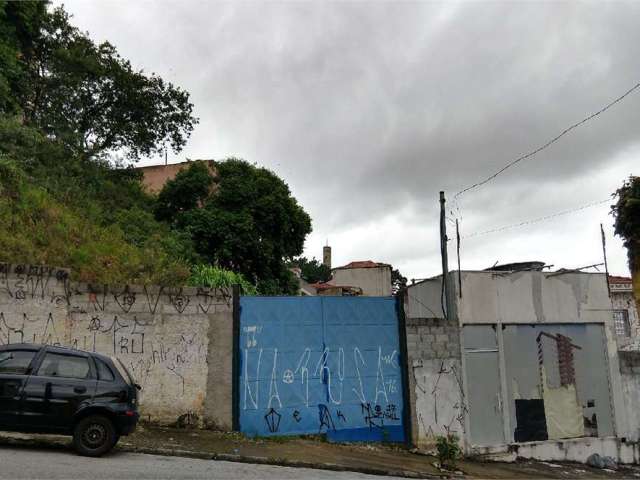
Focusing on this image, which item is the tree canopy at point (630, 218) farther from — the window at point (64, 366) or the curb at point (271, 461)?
the window at point (64, 366)

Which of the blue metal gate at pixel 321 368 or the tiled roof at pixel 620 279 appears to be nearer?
the blue metal gate at pixel 321 368

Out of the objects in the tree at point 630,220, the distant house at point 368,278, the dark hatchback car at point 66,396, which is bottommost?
the dark hatchback car at point 66,396

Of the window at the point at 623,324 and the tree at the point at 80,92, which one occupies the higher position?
the tree at the point at 80,92

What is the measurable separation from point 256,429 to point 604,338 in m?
10.4

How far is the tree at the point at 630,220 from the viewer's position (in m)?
14.3

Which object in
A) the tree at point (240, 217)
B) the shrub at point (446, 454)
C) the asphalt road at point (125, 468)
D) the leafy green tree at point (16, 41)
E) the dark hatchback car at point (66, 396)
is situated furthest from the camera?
the tree at point (240, 217)

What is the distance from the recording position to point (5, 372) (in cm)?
738

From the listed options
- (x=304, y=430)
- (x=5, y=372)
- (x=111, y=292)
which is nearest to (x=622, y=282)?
(x=304, y=430)

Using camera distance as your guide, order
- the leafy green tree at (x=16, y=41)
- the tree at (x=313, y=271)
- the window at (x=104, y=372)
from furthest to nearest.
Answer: the tree at (x=313, y=271), the leafy green tree at (x=16, y=41), the window at (x=104, y=372)

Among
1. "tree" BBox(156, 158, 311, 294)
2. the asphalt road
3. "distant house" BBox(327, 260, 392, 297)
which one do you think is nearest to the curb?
the asphalt road

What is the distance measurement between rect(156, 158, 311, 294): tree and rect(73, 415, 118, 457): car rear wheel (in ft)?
44.1

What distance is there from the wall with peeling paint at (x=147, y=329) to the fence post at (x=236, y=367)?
105 millimetres

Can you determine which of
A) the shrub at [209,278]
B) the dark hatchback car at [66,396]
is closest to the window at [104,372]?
the dark hatchback car at [66,396]

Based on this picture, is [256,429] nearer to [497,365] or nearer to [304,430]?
[304,430]
